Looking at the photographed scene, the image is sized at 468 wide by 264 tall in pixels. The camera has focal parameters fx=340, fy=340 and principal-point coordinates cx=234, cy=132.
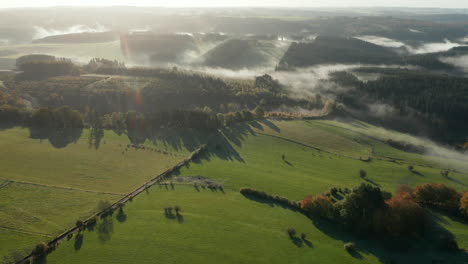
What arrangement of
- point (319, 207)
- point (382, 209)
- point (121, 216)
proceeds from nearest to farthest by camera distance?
point (382, 209)
point (121, 216)
point (319, 207)

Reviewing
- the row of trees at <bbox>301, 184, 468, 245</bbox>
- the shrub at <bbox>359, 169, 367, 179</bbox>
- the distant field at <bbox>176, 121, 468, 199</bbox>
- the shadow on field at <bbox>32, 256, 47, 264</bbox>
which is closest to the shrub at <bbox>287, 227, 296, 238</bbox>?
the row of trees at <bbox>301, 184, 468, 245</bbox>

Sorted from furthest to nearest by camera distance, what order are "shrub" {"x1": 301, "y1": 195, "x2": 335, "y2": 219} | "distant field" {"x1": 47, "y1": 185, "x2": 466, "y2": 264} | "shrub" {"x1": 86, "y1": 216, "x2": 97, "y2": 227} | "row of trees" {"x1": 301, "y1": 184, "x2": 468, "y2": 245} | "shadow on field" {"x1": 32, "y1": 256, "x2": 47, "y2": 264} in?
"shrub" {"x1": 301, "y1": 195, "x2": 335, "y2": 219}
"shrub" {"x1": 86, "y1": 216, "x2": 97, "y2": 227}
"row of trees" {"x1": 301, "y1": 184, "x2": 468, "y2": 245}
"distant field" {"x1": 47, "y1": 185, "x2": 466, "y2": 264}
"shadow on field" {"x1": 32, "y1": 256, "x2": 47, "y2": 264}

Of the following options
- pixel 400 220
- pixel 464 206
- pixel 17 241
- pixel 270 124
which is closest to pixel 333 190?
pixel 400 220

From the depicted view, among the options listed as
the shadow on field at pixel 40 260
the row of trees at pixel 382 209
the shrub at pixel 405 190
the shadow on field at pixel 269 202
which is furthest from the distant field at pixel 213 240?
the shrub at pixel 405 190

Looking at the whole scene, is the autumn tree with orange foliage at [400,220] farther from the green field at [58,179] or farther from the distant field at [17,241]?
the distant field at [17,241]

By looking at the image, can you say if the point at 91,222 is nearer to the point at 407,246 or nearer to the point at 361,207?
the point at 361,207

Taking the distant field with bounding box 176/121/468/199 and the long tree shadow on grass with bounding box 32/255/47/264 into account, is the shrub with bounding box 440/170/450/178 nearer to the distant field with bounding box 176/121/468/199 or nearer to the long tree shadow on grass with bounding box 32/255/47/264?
the distant field with bounding box 176/121/468/199
